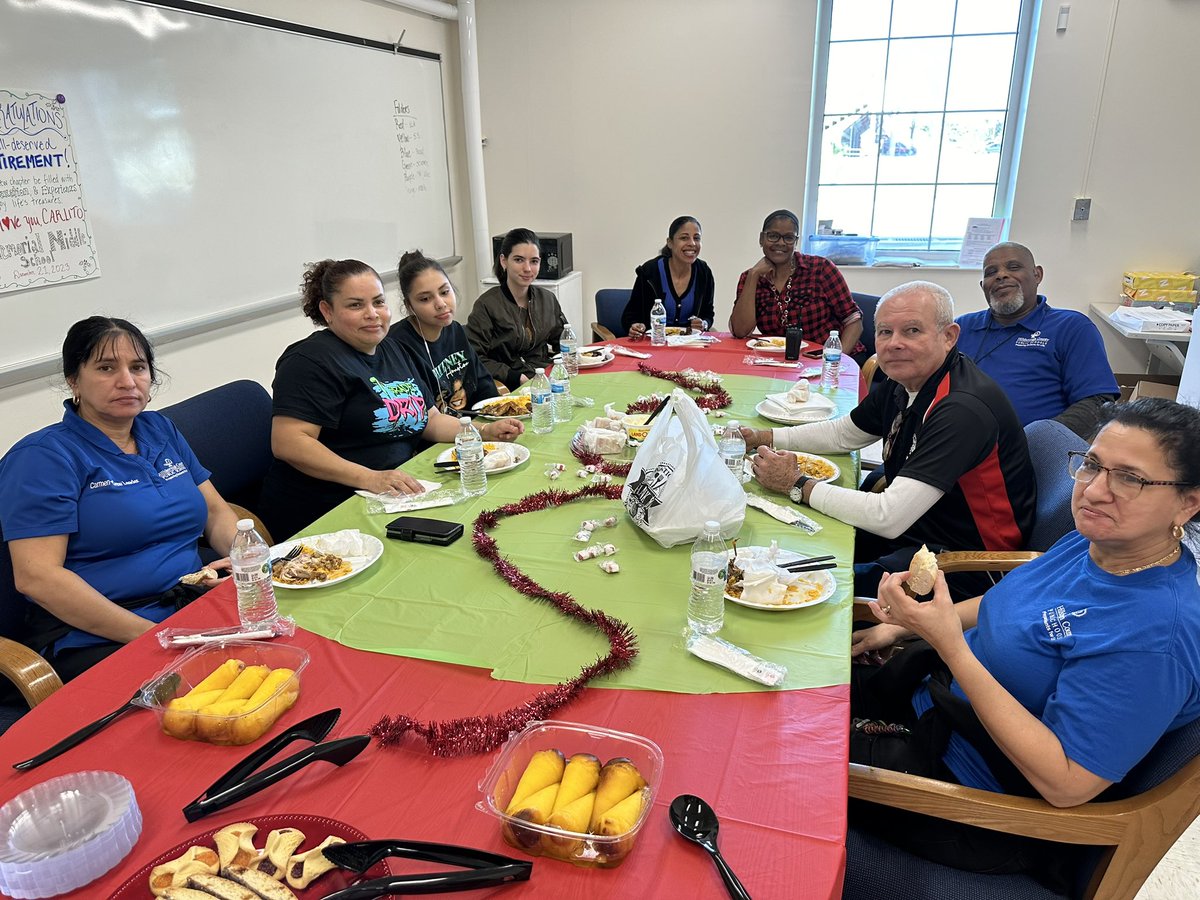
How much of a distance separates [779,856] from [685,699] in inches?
12.5

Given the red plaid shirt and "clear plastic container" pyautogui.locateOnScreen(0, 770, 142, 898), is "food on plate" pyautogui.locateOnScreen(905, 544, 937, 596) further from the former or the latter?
the red plaid shirt

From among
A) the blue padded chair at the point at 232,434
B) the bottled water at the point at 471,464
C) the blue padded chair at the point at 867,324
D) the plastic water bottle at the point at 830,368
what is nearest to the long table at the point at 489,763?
the bottled water at the point at 471,464

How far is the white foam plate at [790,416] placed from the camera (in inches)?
107

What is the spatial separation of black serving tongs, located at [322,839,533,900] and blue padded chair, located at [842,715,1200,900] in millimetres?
644

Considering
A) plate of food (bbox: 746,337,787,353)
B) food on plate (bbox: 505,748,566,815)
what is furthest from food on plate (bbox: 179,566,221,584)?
plate of food (bbox: 746,337,787,353)

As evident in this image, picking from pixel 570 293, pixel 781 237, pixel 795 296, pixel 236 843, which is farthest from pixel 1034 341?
pixel 570 293

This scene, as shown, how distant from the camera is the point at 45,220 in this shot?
292 centimetres

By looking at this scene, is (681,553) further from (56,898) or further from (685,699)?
(56,898)

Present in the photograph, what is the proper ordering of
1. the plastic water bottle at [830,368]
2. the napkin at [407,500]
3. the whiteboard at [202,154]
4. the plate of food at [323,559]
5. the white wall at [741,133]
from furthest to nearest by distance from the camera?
the white wall at [741,133], the plastic water bottle at [830,368], the whiteboard at [202,154], the napkin at [407,500], the plate of food at [323,559]

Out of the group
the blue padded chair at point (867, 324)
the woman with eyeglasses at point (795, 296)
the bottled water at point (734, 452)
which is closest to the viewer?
the bottled water at point (734, 452)

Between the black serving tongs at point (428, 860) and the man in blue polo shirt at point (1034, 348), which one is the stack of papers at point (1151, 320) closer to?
the man in blue polo shirt at point (1034, 348)

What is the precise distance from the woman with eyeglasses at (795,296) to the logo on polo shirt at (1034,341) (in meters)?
1.07

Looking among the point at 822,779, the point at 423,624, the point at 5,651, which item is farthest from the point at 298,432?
the point at 822,779

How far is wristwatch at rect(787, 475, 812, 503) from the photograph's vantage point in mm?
2029
